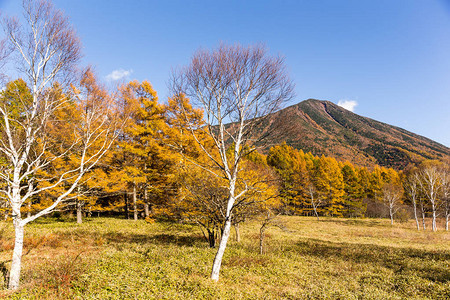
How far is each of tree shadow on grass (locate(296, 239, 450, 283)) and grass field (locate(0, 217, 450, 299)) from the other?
36mm

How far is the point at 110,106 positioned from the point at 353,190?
46807mm

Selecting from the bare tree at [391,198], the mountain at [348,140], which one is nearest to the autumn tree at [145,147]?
the mountain at [348,140]

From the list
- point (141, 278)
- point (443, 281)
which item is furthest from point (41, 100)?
point (443, 281)

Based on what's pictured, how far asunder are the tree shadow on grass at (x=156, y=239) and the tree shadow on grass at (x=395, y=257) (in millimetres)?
6371

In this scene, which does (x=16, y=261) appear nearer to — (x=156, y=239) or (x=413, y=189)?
(x=156, y=239)

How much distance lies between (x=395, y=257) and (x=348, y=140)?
475 feet

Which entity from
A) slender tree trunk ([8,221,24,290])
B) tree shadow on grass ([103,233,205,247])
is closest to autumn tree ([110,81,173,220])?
tree shadow on grass ([103,233,205,247])

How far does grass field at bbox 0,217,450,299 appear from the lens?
220 inches

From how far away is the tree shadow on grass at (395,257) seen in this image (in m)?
8.98

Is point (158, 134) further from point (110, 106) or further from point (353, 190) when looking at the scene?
point (353, 190)

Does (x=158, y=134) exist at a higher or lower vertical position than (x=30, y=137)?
higher

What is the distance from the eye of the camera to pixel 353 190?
4244cm

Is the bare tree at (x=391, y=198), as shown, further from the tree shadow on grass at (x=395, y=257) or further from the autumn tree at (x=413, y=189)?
the tree shadow on grass at (x=395, y=257)

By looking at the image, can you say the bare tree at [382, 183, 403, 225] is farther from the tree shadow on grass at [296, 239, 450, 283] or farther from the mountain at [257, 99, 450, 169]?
the tree shadow on grass at [296, 239, 450, 283]
